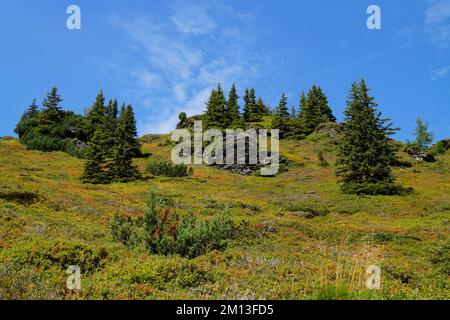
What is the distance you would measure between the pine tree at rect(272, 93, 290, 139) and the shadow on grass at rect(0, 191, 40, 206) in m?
67.7

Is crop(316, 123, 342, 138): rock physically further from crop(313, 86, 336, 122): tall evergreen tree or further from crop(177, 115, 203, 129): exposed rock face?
crop(177, 115, 203, 129): exposed rock face

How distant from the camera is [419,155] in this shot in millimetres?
68562

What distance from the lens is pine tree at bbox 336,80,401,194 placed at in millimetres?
39875

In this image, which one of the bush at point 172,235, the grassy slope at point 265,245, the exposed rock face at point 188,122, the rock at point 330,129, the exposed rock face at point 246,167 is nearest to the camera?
the grassy slope at point 265,245

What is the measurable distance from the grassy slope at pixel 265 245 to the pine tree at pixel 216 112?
29544 millimetres

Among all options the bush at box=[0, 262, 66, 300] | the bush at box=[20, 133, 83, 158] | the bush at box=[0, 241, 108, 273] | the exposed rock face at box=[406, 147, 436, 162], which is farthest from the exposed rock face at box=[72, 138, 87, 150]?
the bush at box=[0, 262, 66, 300]

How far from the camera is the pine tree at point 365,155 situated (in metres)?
39.9

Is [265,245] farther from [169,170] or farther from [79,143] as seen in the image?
[79,143]

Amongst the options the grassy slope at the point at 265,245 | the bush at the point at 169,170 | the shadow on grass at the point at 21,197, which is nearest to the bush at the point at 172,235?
the grassy slope at the point at 265,245

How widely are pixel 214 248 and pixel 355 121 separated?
122 ft

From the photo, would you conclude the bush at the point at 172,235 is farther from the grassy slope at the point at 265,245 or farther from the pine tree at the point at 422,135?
the pine tree at the point at 422,135

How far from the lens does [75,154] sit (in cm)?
6925
